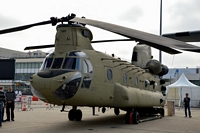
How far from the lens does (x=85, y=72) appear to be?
11.6 meters

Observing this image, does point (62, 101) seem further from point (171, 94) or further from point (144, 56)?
point (171, 94)

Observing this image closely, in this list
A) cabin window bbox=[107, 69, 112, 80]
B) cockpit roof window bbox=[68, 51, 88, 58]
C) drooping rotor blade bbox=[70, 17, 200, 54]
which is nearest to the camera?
drooping rotor blade bbox=[70, 17, 200, 54]

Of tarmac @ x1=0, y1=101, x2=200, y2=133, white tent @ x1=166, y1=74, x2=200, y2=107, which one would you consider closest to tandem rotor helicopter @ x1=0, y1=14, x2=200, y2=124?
tarmac @ x1=0, y1=101, x2=200, y2=133

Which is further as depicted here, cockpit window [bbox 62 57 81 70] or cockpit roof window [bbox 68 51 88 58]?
cockpit roof window [bbox 68 51 88 58]

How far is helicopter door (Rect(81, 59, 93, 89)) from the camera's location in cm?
1142

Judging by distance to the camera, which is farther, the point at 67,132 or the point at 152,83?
the point at 152,83

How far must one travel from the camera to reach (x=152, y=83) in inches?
689

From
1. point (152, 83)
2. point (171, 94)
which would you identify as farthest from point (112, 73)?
point (171, 94)

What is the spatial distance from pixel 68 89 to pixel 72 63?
4.13ft

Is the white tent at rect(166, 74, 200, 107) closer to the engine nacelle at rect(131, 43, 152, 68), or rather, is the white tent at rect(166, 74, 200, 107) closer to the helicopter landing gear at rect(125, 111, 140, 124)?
the engine nacelle at rect(131, 43, 152, 68)

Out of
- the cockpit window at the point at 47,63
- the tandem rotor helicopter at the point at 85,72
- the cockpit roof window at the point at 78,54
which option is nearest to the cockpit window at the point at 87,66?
the tandem rotor helicopter at the point at 85,72

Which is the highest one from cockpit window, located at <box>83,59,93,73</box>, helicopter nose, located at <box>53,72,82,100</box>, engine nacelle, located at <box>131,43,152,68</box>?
engine nacelle, located at <box>131,43,152,68</box>

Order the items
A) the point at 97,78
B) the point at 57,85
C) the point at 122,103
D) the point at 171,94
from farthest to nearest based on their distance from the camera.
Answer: the point at 171,94, the point at 122,103, the point at 97,78, the point at 57,85

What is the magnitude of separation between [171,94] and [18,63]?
4955 centimetres
